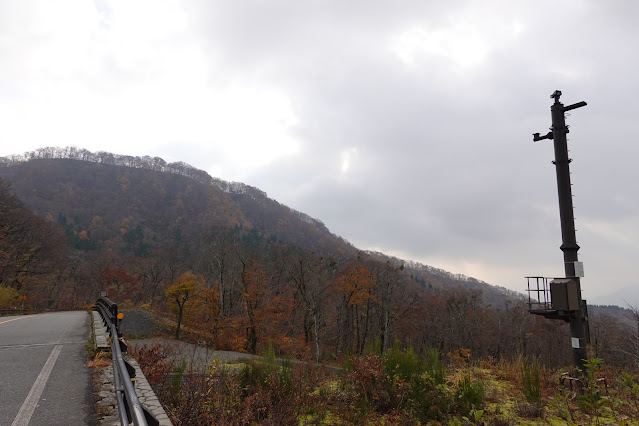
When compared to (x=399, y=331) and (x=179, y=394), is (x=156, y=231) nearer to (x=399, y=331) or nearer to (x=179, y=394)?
(x=399, y=331)

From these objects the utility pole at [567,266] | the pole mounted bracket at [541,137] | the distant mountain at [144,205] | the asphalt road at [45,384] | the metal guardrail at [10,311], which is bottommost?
the metal guardrail at [10,311]

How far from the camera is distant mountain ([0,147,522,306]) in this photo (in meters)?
113

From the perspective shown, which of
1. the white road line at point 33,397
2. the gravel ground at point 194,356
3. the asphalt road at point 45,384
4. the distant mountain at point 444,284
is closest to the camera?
the white road line at point 33,397

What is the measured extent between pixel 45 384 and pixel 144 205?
494 ft

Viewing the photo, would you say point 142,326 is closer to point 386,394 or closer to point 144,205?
point 386,394

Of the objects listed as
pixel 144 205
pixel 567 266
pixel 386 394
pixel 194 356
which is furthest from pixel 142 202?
pixel 567 266

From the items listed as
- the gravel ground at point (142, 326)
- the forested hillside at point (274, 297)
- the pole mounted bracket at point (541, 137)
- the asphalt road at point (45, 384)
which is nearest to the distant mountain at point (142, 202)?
the forested hillside at point (274, 297)

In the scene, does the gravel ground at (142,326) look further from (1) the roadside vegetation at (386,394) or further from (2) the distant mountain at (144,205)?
(2) the distant mountain at (144,205)

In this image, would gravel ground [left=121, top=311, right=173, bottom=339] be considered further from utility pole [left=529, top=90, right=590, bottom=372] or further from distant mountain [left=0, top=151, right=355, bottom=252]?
distant mountain [left=0, top=151, right=355, bottom=252]

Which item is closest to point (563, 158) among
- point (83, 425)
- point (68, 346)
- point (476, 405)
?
point (476, 405)

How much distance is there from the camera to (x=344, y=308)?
42438 millimetres

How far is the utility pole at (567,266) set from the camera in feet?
28.9

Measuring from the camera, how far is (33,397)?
5453 mm

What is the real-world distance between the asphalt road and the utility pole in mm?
9955
